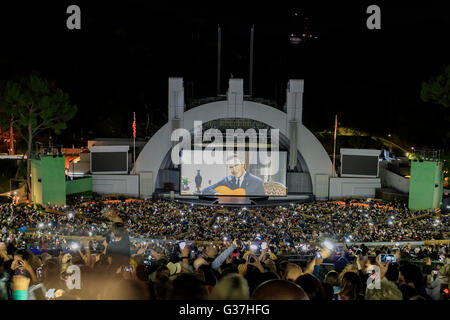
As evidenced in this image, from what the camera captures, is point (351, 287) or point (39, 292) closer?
point (39, 292)

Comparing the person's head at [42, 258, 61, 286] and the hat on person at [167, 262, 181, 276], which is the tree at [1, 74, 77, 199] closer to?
the person's head at [42, 258, 61, 286]

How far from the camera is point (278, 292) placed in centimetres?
281

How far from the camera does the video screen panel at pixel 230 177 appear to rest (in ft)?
80.2

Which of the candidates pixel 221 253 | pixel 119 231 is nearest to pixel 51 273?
pixel 221 253

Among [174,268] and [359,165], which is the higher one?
[174,268]

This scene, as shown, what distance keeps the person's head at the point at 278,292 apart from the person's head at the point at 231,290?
0.77ft

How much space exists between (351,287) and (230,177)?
20180 millimetres

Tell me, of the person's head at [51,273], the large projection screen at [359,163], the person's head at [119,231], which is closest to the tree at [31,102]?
the large projection screen at [359,163]

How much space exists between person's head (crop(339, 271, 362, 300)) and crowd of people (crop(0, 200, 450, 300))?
0.01 meters

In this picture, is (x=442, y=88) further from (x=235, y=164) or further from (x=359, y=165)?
(x=235, y=164)

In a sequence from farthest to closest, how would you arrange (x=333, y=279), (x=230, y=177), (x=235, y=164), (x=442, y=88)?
1. (x=442, y=88)
2. (x=230, y=177)
3. (x=235, y=164)
4. (x=333, y=279)

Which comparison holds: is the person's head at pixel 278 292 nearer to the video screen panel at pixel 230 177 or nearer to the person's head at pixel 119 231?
the person's head at pixel 119 231

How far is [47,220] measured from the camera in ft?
56.5

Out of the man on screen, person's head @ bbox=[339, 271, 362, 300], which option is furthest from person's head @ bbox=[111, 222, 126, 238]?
the man on screen
